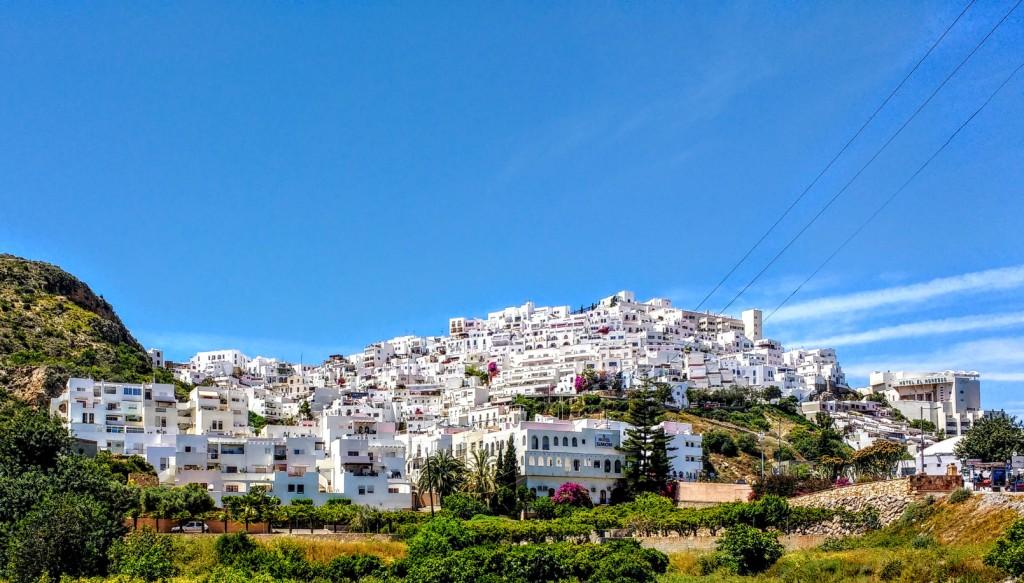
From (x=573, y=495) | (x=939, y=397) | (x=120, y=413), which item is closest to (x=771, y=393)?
(x=939, y=397)

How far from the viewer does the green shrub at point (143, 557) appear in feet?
135

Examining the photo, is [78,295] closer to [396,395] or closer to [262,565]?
[396,395]

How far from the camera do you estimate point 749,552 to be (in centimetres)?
4612

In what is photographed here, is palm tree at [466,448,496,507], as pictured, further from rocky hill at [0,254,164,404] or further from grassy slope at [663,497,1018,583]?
rocky hill at [0,254,164,404]

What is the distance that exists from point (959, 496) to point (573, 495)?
2258 centimetres

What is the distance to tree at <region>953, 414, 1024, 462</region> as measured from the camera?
65938mm

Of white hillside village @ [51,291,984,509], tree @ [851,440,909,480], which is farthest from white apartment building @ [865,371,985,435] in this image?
tree @ [851,440,909,480]

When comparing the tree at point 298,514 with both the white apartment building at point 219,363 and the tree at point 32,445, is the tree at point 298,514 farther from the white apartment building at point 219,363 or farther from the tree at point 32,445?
the white apartment building at point 219,363

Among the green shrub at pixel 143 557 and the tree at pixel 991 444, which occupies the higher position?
the tree at pixel 991 444

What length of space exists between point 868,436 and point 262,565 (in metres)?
Answer: 66.6

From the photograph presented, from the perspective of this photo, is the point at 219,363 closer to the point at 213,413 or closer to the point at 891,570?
the point at 213,413

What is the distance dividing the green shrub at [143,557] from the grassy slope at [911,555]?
58.4 feet

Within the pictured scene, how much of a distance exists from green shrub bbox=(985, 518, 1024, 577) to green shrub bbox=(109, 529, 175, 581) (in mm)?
26967

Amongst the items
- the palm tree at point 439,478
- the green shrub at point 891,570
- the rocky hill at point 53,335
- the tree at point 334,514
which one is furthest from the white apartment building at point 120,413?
the green shrub at point 891,570
